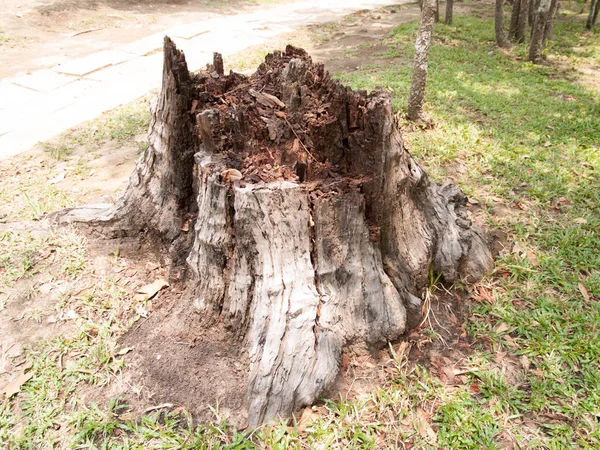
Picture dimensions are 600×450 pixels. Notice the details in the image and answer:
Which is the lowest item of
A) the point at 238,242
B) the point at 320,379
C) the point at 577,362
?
the point at 577,362

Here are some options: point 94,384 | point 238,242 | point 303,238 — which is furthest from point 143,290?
point 303,238

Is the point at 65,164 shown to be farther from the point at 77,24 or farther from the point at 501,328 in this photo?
the point at 77,24

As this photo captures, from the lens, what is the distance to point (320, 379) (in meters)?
2.32

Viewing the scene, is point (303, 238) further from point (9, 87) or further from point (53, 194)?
point (9, 87)

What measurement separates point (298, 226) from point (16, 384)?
73.1 inches

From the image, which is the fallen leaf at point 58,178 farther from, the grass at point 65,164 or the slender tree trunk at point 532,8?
the slender tree trunk at point 532,8

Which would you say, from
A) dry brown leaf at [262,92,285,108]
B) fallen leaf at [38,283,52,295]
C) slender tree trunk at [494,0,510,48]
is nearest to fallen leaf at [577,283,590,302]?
dry brown leaf at [262,92,285,108]

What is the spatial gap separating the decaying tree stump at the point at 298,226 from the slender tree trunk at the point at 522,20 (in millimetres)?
8279

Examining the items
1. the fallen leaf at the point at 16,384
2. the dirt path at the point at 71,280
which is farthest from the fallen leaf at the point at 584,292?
the fallen leaf at the point at 16,384

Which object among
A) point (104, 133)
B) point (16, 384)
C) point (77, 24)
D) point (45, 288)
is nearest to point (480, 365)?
point (16, 384)

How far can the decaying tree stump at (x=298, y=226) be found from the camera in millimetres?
2314

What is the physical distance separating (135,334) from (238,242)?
967 millimetres

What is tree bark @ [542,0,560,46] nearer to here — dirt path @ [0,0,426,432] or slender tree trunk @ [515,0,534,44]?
slender tree trunk @ [515,0,534,44]

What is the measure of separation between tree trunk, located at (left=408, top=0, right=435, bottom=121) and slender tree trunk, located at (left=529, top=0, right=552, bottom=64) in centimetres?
386
